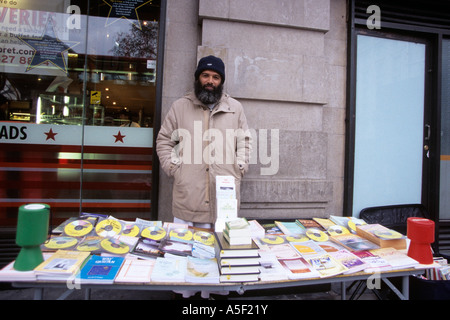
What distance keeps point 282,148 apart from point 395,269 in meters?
2.03

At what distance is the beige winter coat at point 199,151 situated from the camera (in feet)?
9.00

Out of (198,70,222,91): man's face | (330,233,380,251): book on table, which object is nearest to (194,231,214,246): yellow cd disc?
(330,233,380,251): book on table

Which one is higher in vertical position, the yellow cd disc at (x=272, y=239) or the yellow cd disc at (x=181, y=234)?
the yellow cd disc at (x=181, y=234)

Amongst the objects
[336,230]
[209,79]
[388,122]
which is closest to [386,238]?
[336,230]

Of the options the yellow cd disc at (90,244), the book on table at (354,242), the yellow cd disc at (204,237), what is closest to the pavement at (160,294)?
the yellow cd disc at (204,237)

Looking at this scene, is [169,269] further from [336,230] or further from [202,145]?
[336,230]

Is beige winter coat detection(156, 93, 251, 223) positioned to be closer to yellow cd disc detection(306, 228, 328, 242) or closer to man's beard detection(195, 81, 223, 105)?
man's beard detection(195, 81, 223, 105)

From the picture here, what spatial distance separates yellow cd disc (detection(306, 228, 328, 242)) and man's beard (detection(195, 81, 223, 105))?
1.50 metres

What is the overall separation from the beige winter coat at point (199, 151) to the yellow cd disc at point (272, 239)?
2.01ft

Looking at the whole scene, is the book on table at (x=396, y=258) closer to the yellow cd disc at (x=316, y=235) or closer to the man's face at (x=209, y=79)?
the yellow cd disc at (x=316, y=235)

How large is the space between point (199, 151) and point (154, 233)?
0.93 meters

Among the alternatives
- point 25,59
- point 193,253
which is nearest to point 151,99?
point 25,59

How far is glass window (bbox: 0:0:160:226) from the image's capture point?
12.0 ft

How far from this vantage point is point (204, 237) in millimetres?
2207
